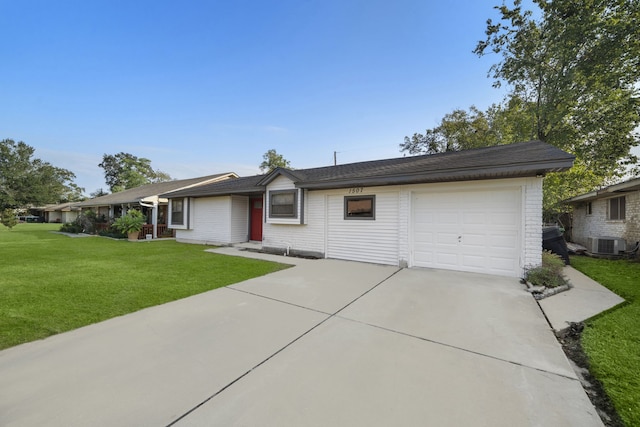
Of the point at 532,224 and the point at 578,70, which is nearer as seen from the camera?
the point at 532,224

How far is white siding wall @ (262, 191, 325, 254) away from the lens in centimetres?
858

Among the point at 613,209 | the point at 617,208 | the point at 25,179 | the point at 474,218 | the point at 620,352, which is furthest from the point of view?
the point at 25,179

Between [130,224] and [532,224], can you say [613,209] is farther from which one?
[130,224]

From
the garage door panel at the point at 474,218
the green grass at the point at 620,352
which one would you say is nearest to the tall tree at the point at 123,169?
the garage door panel at the point at 474,218

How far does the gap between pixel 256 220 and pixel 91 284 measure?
7274 millimetres

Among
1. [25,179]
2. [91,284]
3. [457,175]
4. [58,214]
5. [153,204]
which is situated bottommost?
[91,284]

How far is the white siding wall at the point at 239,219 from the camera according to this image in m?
11.5

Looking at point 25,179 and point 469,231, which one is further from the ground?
point 25,179

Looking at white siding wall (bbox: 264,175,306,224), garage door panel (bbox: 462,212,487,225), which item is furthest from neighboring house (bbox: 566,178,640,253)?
white siding wall (bbox: 264,175,306,224)

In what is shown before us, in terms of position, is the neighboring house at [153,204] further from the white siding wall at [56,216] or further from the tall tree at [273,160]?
the white siding wall at [56,216]

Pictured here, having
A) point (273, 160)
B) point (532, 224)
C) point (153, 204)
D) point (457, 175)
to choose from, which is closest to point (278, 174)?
point (457, 175)

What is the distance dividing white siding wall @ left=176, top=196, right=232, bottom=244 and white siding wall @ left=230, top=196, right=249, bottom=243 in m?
0.18

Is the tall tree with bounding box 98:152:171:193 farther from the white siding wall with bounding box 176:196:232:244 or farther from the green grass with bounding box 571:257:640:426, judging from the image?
the green grass with bounding box 571:257:640:426

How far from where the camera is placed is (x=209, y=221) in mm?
12273
